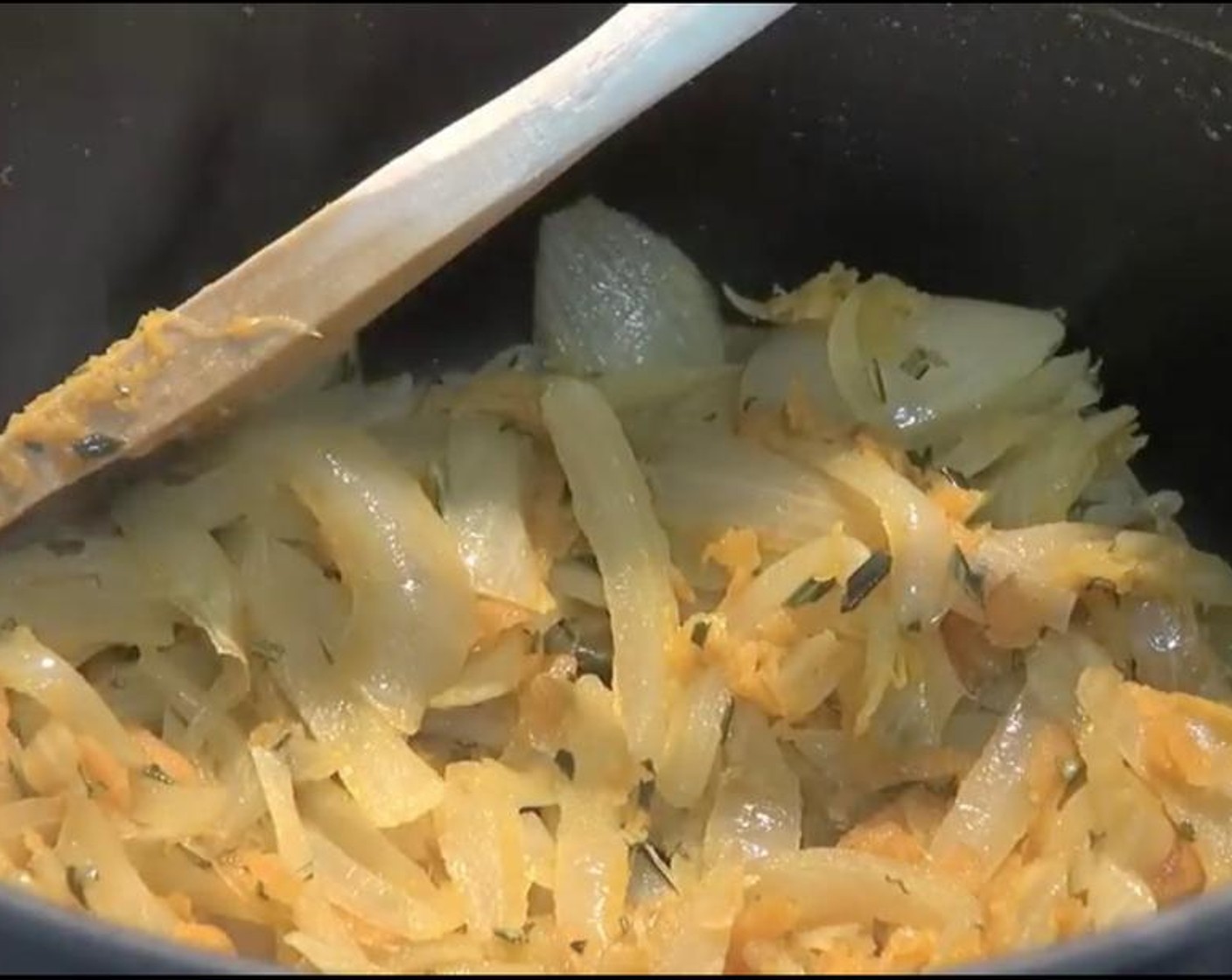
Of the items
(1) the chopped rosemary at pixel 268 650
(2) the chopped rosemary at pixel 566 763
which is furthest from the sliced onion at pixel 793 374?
(1) the chopped rosemary at pixel 268 650

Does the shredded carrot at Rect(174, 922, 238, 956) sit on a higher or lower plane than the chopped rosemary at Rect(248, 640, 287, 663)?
lower

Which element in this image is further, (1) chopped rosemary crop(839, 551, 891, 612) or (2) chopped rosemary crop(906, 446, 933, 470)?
(2) chopped rosemary crop(906, 446, 933, 470)

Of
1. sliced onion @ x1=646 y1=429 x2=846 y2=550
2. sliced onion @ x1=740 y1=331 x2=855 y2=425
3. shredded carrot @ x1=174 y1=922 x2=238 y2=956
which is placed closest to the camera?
shredded carrot @ x1=174 y1=922 x2=238 y2=956

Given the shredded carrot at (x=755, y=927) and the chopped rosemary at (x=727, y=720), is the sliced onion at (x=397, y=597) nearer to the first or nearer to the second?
the chopped rosemary at (x=727, y=720)

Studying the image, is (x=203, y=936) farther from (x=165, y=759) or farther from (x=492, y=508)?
(x=492, y=508)

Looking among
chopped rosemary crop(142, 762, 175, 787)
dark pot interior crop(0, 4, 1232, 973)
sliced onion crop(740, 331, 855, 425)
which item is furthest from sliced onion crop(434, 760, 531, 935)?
dark pot interior crop(0, 4, 1232, 973)

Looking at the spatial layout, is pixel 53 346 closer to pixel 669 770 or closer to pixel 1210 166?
pixel 669 770

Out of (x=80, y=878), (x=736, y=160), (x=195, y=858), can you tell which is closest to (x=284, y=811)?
(x=195, y=858)

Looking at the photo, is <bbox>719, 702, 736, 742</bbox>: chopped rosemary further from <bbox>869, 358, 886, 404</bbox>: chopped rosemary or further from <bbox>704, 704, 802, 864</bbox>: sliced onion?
<bbox>869, 358, 886, 404</bbox>: chopped rosemary
